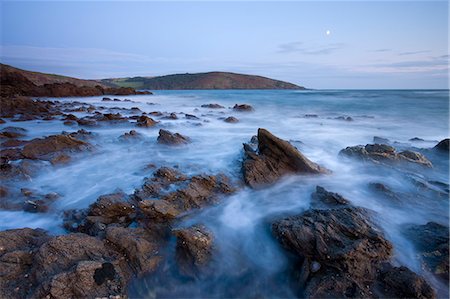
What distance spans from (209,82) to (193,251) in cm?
7788

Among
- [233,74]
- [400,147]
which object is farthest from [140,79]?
[400,147]

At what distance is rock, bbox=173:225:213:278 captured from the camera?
13.1 ft

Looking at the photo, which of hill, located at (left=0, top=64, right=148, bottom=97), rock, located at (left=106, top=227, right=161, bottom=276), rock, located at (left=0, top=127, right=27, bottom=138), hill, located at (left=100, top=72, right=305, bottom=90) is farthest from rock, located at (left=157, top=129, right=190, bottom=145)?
hill, located at (left=100, top=72, right=305, bottom=90)

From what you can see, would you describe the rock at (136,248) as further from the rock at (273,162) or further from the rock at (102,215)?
the rock at (273,162)

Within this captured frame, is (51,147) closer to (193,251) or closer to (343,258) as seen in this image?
(193,251)

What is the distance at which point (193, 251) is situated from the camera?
414 cm

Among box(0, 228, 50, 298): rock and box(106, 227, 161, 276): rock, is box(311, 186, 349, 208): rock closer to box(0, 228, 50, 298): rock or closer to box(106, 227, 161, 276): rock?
box(106, 227, 161, 276): rock

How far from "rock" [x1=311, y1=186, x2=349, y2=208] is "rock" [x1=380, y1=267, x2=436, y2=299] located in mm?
1825

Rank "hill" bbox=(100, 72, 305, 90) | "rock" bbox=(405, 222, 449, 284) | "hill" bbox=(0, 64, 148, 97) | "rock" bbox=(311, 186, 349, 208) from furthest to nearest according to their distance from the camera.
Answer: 1. "hill" bbox=(100, 72, 305, 90)
2. "hill" bbox=(0, 64, 148, 97)
3. "rock" bbox=(311, 186, 349, 208)
4. "rock" bbox=(405, 222, 449, 284)

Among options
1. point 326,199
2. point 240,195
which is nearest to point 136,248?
point 240,195

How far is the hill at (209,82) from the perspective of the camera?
262ft

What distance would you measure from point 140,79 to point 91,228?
9966cm

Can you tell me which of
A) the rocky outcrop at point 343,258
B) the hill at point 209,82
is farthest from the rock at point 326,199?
the hill at point 209,82

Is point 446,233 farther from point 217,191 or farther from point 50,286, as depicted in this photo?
point 50,286
